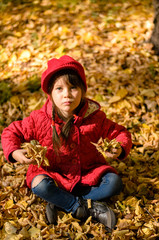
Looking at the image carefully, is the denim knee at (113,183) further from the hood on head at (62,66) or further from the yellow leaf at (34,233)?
the hood on head at (62,66)

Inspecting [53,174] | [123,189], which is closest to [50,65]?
[53,174]

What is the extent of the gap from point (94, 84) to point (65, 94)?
1768 millimetres

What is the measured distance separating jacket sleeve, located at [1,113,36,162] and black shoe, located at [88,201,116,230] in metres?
0.89

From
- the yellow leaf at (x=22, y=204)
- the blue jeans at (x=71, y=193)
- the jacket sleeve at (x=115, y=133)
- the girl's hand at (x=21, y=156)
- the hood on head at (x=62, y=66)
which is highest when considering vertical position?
the hood on head at (x=62, y=66)

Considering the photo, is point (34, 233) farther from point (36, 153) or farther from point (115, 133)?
point (115, 133)

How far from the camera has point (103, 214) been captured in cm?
250

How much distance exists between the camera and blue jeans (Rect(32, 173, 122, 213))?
2.50 m

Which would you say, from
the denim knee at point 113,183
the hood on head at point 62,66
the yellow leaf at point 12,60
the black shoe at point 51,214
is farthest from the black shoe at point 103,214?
the yellow leaf at point 12,60

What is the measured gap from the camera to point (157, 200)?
2723mm

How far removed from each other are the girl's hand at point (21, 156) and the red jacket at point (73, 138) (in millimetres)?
99

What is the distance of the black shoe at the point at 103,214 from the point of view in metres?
2.46

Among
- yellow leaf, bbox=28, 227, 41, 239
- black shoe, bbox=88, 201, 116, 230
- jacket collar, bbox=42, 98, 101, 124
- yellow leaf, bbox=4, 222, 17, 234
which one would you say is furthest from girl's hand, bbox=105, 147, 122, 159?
yellow leaf, bbox=4, 222, 17, 234

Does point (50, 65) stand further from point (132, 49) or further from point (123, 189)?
point (132, 49)

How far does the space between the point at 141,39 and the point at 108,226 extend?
3.33 m
